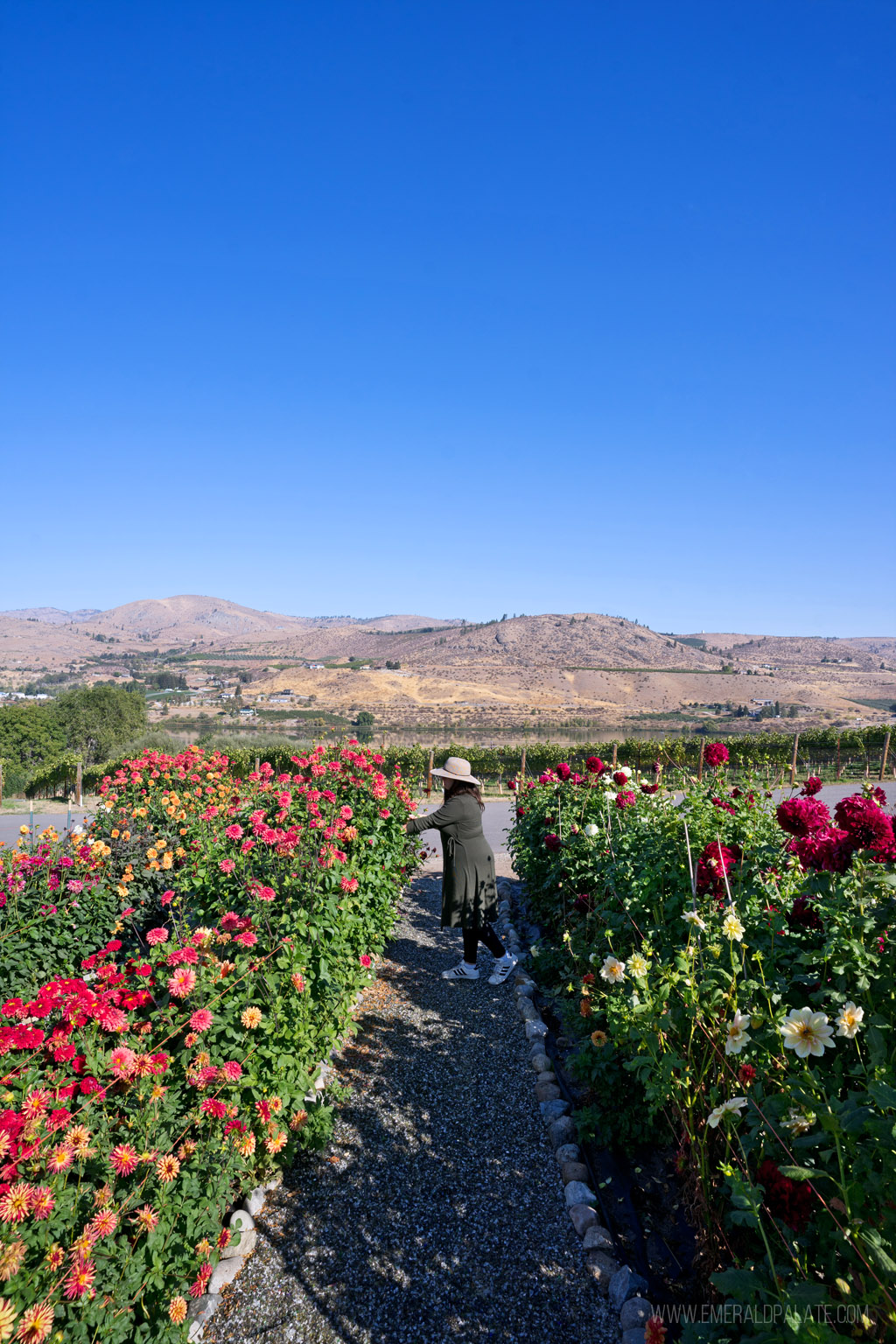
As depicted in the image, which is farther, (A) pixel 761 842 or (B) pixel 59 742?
(B) pixel 59 742

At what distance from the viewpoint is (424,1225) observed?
247 centimetres

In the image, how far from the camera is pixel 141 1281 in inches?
67.6

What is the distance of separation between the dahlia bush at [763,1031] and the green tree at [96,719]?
116 ft

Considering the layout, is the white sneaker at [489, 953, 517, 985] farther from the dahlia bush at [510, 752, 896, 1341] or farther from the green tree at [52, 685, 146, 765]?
the green tree at [52, 685, 146, 765]

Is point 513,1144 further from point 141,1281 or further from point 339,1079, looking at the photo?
point 141,1281

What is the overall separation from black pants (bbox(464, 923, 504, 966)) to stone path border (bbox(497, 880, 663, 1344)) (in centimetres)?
43

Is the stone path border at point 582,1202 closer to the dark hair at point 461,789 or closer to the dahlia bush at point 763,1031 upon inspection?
the dahlia bush at point 763,1031

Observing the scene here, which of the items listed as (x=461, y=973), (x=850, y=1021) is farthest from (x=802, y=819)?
(x=461, y=973)

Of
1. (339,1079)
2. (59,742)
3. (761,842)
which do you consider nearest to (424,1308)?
(339,1079)

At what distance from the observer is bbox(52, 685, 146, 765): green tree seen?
3434 centimetres

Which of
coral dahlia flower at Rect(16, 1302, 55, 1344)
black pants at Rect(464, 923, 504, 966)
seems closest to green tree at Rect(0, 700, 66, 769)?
black pants at Rect(464, 923, 504, 966)

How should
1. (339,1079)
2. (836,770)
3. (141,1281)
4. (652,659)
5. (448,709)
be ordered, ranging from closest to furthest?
(141,1281), (339,1079), (836,770), (448,709), (652,659)

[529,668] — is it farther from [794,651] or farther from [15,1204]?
[15,1204]

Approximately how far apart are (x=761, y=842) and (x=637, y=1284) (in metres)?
1.80
